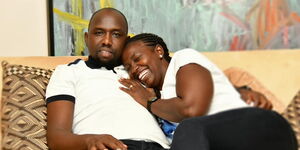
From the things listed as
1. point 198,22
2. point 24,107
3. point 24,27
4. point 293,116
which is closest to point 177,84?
point 293,116

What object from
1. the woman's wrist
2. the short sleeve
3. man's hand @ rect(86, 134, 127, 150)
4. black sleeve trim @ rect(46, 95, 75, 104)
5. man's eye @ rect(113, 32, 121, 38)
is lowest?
man's hand @ rect(86, 134, 127, 150)

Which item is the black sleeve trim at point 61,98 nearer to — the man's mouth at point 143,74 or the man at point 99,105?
the man at point 99,105

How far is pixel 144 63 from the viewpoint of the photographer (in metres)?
0.82

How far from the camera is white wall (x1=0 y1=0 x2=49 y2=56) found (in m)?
1.44

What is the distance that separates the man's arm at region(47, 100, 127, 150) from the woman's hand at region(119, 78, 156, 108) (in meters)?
0.09

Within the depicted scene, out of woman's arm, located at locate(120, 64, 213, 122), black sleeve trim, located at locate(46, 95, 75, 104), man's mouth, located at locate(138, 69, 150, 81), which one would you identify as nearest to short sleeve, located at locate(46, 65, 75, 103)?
black sleeve trim, located at locate(46, 95, 75, 104)

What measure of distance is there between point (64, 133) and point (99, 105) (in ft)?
0.31

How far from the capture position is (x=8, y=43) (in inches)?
56.8

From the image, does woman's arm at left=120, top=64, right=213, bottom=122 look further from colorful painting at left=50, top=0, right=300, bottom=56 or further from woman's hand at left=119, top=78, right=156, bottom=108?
colorful painting at left=50, top=0, right=300, bottom=56

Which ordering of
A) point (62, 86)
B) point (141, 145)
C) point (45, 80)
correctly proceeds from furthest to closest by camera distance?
point (45, 80), point (62, 86), point (141, 145)

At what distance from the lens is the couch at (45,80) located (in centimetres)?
57

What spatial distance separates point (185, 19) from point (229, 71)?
2.76ft

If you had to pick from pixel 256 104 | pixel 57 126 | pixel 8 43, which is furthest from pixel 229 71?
pixel 8 43

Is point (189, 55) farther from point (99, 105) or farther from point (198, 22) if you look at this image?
point (198, 22)
